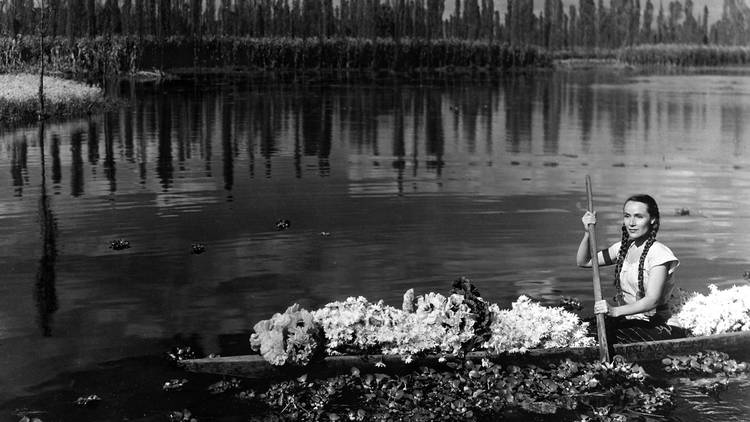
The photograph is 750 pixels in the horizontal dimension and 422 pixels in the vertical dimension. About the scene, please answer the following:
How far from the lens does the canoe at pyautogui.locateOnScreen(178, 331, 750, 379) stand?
1042 centimetres

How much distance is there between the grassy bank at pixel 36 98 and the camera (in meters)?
42.4

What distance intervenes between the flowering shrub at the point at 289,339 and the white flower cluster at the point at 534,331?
6.44 feet

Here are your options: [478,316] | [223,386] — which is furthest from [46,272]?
[478,316]

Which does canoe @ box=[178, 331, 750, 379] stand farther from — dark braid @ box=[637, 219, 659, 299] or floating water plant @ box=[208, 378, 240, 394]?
dark braid @ box=[637, 219, 659, 299]

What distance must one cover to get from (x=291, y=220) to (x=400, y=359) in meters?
9.85

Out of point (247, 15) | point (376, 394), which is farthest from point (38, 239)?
point (247, 15)

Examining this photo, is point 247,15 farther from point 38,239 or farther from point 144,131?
point 38,239

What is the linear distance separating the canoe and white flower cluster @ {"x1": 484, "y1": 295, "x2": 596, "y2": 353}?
103 millimetres

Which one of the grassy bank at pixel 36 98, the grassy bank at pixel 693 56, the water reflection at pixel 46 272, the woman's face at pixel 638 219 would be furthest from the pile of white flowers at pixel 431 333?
the grassy bank at pixel 693 56

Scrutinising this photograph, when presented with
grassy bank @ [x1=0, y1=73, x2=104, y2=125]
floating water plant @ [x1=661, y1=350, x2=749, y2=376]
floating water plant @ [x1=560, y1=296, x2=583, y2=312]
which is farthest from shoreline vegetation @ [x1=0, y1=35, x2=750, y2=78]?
floating water plant @ [x1=661, y1=350, x2=749, y2=376]

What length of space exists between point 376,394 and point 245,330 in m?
2.97

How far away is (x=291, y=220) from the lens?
20109mm

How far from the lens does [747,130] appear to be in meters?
41.5

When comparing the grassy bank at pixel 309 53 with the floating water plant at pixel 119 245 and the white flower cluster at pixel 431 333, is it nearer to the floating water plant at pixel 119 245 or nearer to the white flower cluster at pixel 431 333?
the floating water plant at pixel 119 245
